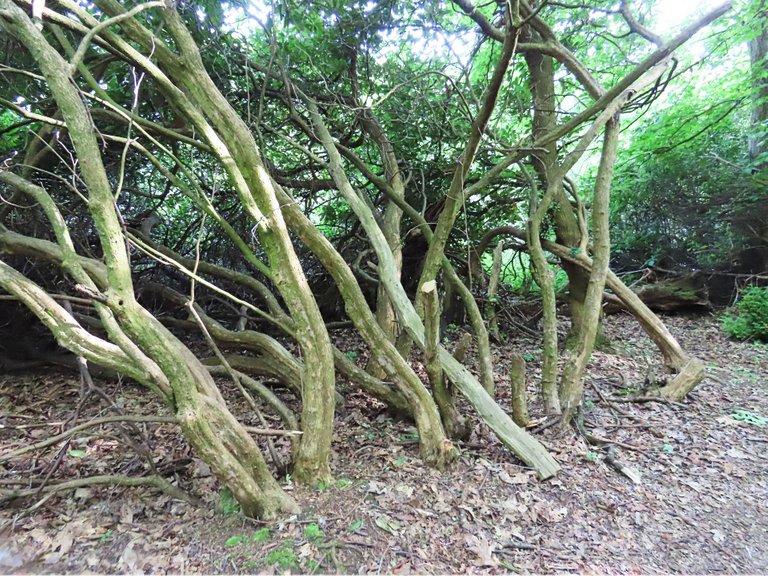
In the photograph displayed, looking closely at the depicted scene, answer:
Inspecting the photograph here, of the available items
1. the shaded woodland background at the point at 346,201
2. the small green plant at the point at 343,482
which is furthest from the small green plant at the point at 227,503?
the small green plant at the point at 343,482

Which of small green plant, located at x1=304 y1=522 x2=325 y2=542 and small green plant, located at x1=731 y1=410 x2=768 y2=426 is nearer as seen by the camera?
small green plant, located at x1=304 y1=522 x2=325 y2=542

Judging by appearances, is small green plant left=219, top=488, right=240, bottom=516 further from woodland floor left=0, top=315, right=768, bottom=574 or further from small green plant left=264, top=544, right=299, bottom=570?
small green plant left=264, top=544, right=299, bottom=570

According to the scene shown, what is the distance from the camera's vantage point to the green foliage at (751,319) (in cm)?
555

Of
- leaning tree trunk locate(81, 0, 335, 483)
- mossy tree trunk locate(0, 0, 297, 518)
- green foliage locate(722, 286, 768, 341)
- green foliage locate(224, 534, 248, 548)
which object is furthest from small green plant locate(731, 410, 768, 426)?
green foliage locate(224, 534, 248, 548)

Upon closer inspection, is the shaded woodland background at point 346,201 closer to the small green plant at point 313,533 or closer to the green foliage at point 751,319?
the green foliage at point 751,319

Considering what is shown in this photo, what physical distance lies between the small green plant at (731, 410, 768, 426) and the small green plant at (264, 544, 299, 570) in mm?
3960

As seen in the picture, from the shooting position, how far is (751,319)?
18.5 ft

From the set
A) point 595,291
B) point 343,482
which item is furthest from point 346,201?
point 343,482

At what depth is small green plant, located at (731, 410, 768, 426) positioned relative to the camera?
Answer: 3613 mm

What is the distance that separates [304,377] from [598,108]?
2909mm

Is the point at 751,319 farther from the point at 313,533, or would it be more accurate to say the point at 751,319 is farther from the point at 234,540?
the point at 234,540

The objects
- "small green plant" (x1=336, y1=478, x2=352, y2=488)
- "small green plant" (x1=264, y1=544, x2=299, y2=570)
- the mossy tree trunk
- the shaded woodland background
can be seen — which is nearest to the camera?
the mossy tree trunk

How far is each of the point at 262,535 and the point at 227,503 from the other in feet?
1.11

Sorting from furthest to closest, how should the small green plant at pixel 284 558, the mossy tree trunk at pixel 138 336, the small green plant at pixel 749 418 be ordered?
1. the small green plant at pixel 749 418
2. the small green plant at pixel 284 558
3. the mossy tree trunk at pixel 138 336
